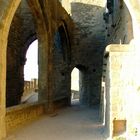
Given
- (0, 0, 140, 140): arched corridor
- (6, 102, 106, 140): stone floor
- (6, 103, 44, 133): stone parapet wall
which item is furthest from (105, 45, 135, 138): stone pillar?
(6, 103, 44, 133): stone parapet wall

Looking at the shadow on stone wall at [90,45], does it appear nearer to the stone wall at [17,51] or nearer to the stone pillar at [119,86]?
the stone wall at [17,51]

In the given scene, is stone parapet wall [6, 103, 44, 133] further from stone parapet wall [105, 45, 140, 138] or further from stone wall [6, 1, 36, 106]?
stone wall [6, 1, 36, 106]

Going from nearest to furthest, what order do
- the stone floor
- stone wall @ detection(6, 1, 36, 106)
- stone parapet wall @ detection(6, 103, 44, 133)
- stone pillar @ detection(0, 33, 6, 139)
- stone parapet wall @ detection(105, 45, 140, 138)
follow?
stone parapet wall @ detection(105, 45, 140, 138) < stone pillar @ detection(0, 33, 6, 139) < the stone floor < stone parapet wall @ detection(6, 103, 44, 133) < stone wall @ detection(6, 1, 36, 106)

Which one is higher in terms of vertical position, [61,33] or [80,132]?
[61,33]

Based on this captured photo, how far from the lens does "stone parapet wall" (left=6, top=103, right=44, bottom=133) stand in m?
7.53

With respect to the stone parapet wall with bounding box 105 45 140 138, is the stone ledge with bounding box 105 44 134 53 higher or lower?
higher

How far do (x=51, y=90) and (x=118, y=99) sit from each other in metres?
6.15

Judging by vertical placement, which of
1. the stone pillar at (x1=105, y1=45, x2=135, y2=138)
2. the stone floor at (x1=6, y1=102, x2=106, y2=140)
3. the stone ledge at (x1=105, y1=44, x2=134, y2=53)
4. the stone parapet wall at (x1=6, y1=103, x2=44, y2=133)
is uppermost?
the stone ledge at (x1=105, y1=44, x2=134, y2=53)

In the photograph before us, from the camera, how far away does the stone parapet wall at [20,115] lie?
7.53m

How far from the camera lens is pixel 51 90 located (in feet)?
40.2

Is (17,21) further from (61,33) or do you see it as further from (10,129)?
(10,129)

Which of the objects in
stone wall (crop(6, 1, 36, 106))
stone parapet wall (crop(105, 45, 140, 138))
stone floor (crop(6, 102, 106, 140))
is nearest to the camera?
stone parapet wall (crop(105, 45, 140, 138))

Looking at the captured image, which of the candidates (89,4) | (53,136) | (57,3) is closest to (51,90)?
(57,3)

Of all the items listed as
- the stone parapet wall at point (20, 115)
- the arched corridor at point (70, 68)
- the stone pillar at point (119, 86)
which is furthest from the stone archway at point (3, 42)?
the stone pillar at point (119, 86)
